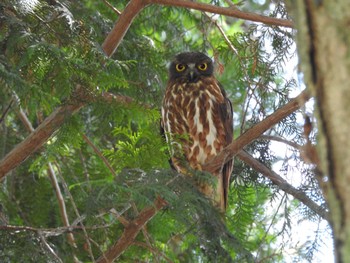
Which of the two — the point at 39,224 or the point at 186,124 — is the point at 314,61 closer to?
Answer: the point at 186,124

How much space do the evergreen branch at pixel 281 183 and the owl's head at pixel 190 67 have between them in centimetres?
119

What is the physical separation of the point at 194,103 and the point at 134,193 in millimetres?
1949

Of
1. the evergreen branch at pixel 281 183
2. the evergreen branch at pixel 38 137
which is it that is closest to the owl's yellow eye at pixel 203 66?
the evergreen branch at pixel 281 183

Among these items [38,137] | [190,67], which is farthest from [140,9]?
[190,67]

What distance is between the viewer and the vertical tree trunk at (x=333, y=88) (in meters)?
0.79

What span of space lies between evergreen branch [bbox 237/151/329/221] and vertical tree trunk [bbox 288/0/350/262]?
7.31ft

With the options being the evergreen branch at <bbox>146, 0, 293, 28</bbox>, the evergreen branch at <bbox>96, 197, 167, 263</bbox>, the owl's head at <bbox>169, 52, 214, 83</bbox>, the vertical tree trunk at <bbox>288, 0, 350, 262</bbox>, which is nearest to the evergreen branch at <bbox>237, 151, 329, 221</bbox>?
the evergreen branch at <bbox>96, 197, 167, 263</bbox>

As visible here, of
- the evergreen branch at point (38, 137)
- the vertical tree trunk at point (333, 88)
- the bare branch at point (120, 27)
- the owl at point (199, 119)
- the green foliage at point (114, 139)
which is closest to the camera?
the vertical tree trunk at point (333, 88)

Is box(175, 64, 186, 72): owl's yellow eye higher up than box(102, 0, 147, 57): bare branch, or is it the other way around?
box(175, 64, 186, 72): owl's yellow eye

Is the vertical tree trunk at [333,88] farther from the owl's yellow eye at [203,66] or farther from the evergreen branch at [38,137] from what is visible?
the owl's yellow eye at [203,66]

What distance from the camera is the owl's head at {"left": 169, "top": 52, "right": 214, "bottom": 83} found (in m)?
4.61

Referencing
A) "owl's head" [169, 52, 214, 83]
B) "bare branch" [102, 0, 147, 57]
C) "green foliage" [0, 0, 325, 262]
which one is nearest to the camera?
"green foliage" [0, 0, 325, 262]

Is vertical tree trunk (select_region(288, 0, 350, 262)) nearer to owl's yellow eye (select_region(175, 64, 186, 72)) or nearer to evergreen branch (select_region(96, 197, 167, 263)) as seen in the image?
evergreen branch (select_region(96, 197, 167, 263))

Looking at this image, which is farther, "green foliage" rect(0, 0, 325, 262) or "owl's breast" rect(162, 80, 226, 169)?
"owl's breast" rect(162, 80, 226, 169)
